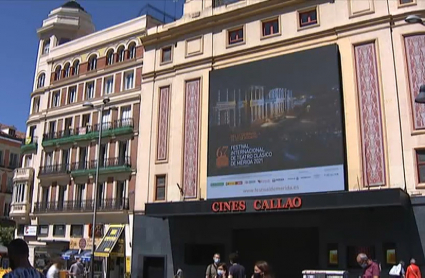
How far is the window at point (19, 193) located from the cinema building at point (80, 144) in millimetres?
82

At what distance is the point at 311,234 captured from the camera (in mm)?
23828

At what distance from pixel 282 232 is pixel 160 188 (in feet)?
25.4

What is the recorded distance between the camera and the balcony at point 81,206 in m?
31.3

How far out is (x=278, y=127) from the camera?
23.5 meters

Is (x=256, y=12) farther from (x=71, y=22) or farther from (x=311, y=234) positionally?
(x=71, y=22)

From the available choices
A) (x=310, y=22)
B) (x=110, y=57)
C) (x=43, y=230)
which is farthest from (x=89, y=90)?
(x=310, y=22)

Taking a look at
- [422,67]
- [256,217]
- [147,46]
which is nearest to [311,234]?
[256,217]

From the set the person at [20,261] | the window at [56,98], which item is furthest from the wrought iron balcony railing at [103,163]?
the person at [20,261]

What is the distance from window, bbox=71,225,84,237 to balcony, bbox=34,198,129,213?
1.13m

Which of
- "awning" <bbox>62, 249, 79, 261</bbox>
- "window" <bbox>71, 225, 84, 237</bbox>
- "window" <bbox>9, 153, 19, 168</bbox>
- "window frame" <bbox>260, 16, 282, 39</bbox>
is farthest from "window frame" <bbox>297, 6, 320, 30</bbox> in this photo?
"window" <bbox>9, 153, 19, 168</bbox>

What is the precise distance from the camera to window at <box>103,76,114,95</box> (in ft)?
115

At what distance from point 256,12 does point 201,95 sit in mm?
5659

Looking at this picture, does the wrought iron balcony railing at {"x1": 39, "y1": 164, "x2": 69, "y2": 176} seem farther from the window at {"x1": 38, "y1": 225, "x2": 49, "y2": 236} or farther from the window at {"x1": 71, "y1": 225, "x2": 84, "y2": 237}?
the window at {"x1": 71, "y1": 225, "x2": 84, "y2": 237}

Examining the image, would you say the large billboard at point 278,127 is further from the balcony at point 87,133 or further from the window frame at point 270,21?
the balcony at point 87,133
